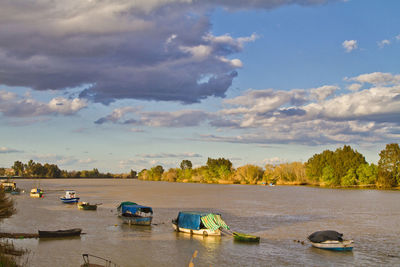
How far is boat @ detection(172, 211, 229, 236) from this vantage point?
154ft

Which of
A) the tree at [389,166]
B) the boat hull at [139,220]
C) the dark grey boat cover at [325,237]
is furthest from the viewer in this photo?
the tree at [389,166]

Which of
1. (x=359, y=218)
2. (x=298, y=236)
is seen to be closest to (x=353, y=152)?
(x=359, y=218)

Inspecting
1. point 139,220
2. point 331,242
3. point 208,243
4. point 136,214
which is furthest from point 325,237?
point 136,214

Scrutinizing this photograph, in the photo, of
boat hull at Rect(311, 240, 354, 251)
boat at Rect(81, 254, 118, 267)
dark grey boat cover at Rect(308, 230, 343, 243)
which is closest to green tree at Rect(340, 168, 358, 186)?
dark grey boat cover at Rect(308, 230, 343, 243)

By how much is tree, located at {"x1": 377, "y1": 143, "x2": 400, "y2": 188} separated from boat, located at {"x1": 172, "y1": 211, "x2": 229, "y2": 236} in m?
137

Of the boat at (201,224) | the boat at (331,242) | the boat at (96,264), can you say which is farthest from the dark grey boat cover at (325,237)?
the boat at (96,264)

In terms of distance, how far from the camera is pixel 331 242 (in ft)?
132

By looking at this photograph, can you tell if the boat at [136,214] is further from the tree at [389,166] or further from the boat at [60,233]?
the tree at [389,166]

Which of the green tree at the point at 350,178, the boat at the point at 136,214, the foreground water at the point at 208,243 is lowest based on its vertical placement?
the foreground water at the point at 208,243

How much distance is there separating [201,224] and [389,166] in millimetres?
139502

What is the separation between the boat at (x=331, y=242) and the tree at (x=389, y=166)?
13697 cm

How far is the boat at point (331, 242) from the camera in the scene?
39938mm

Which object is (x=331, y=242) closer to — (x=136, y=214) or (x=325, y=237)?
(x=325, y=237)

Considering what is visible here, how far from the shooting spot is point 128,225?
186 ft
